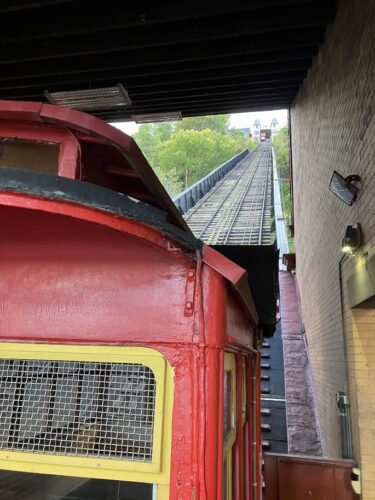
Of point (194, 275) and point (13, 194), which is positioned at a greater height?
point (13, 194)

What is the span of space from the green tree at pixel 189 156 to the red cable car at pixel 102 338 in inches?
1636

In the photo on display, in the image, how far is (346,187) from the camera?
3977 mm

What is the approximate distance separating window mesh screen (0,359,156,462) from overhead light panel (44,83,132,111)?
5735 millimetres

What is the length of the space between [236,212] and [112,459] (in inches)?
708

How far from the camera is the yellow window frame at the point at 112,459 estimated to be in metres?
1.62

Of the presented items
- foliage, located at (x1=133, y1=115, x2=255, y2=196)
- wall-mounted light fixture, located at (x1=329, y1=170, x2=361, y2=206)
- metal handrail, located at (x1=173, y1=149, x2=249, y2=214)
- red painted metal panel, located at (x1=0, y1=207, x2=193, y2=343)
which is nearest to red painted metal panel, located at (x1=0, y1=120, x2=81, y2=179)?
red painted metal panel, located at (x1=0, y1=207, x2=193, y2=343)

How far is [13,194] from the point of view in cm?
136

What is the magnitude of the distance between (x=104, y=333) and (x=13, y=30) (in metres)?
5.84

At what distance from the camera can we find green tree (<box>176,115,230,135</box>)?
65300 mm

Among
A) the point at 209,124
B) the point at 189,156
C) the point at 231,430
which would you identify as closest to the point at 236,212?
the point at 231,430

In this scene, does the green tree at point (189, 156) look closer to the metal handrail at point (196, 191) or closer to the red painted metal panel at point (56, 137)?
the metal handrail at point (196, 191)

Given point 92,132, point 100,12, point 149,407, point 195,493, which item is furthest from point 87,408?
point 100,12

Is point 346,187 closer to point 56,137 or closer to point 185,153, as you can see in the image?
point 56,137

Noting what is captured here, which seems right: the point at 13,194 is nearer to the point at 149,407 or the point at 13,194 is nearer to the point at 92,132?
the point at 92,132
